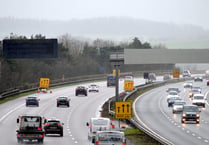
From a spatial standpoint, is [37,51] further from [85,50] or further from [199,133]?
[85,50]

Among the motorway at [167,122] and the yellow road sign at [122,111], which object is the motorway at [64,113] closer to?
the yellow road sign at [122,111]

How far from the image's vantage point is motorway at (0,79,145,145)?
4300 cm

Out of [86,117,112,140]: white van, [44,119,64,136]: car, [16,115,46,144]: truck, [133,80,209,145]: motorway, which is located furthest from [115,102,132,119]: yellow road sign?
[16,115,46,144]: truck

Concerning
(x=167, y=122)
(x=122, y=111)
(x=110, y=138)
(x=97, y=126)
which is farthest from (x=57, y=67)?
(x=110, y=138)

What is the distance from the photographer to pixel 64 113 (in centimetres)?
7225

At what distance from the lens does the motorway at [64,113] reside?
43.0m

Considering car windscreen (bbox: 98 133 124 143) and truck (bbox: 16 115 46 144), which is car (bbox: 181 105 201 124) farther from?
car windscreen (bbox: 98 133 124 143)

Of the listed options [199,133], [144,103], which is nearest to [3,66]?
[144,103]

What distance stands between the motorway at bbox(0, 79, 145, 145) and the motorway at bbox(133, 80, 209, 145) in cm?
606

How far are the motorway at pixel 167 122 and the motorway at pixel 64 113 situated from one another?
6063 mm

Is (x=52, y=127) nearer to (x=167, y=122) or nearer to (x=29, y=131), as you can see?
(x=29, y=131)

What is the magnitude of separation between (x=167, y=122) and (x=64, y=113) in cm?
1626

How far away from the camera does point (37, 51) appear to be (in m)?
72.2

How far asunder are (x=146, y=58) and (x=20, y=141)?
147 feet
